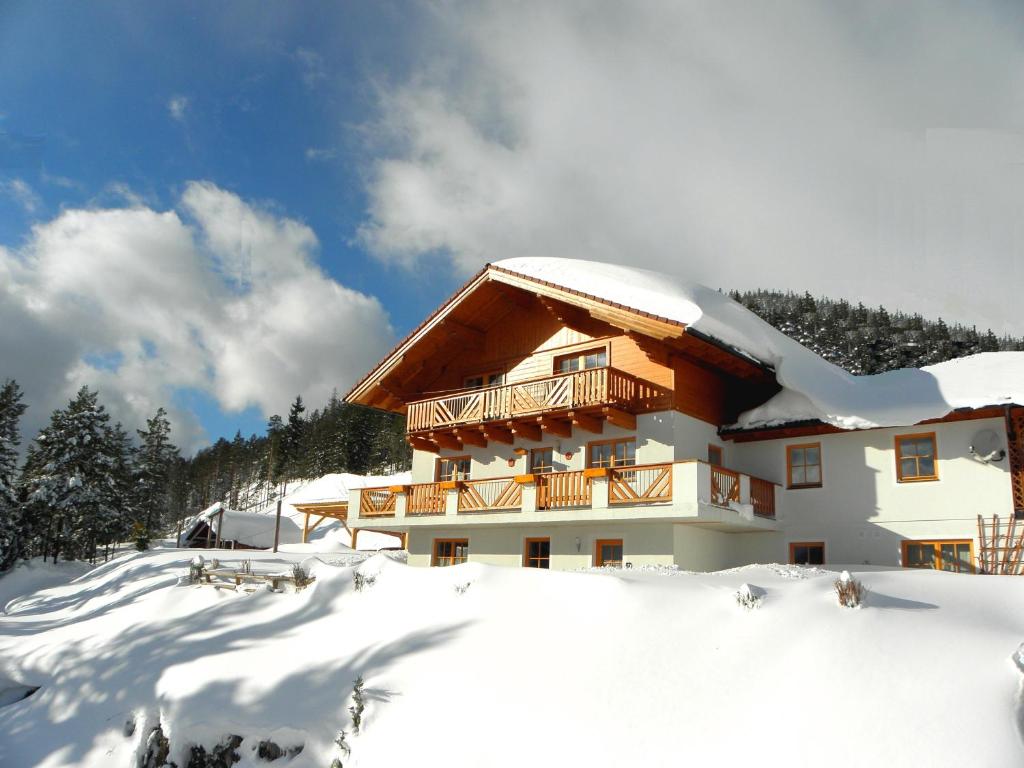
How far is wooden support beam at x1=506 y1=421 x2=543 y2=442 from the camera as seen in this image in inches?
805

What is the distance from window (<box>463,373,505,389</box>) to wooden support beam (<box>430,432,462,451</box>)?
1794mm

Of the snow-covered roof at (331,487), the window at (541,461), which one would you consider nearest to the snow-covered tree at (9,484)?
the snow-covered roof at (331,487)

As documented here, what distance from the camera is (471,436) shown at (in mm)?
21844

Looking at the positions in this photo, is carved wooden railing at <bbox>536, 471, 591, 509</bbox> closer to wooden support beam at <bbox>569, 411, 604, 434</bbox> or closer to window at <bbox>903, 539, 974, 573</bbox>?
wooden support beam at <bbox>569, 411, 604, 434</bbox>

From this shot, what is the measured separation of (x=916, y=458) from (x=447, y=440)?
12268 mm

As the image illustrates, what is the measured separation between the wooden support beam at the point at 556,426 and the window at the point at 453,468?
3660mm

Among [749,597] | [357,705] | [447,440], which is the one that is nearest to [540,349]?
[447,440]

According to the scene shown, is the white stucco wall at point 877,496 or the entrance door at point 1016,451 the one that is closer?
the entrance door at point 1016,451

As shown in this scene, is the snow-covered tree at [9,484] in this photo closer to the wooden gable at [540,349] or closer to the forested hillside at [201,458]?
the forested hillside at [201,458]

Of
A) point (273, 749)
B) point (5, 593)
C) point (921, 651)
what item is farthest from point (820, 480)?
point (5, 593)

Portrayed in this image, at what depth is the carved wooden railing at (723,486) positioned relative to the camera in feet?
55.7

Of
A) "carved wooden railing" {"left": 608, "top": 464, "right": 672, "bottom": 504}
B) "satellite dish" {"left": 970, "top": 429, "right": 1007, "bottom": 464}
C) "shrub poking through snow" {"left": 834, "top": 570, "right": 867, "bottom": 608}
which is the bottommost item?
"shrub poking through snow" {"left": 834, "top": 570, "right": 867, "bottom": 608}

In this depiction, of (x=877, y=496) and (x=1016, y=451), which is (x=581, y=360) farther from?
(x=1016, y=451)

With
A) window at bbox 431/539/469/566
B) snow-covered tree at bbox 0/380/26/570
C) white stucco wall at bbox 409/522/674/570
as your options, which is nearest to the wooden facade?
white stucco wall at bbox 409/522/674/570
